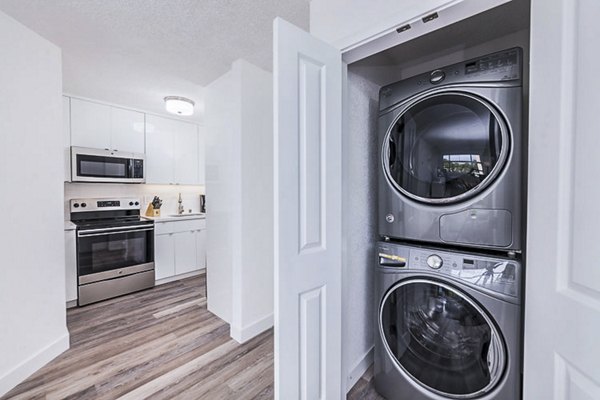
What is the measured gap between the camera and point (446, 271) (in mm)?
1201

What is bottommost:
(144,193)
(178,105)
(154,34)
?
(144,193)

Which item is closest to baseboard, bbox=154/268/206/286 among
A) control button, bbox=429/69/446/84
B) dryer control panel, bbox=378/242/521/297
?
dryer control panel, bbox=378/242/521/297

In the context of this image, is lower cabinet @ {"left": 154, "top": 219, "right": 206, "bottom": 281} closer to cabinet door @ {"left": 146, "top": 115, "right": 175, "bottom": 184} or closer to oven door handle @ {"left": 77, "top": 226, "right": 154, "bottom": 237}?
oven door handle @ {"left": 77, "top": 226, "right": 154, "bottom": 237}

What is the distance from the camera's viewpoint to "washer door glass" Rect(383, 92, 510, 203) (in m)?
1.12

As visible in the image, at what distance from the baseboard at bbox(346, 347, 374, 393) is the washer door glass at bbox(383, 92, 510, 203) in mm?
1160

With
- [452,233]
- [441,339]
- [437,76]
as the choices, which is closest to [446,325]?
[441,339]

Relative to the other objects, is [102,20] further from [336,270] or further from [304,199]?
[336,270]

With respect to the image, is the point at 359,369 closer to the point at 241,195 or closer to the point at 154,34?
the point at 241,195

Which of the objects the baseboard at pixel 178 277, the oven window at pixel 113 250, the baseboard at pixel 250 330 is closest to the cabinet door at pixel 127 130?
the oven window at pixel 113 250

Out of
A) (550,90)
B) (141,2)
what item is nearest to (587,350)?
(550,90)

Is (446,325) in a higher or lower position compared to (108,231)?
lower

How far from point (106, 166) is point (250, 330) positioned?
2595mm

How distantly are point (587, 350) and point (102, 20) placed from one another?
2.67 meters

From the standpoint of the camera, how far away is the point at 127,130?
10.8 ft
